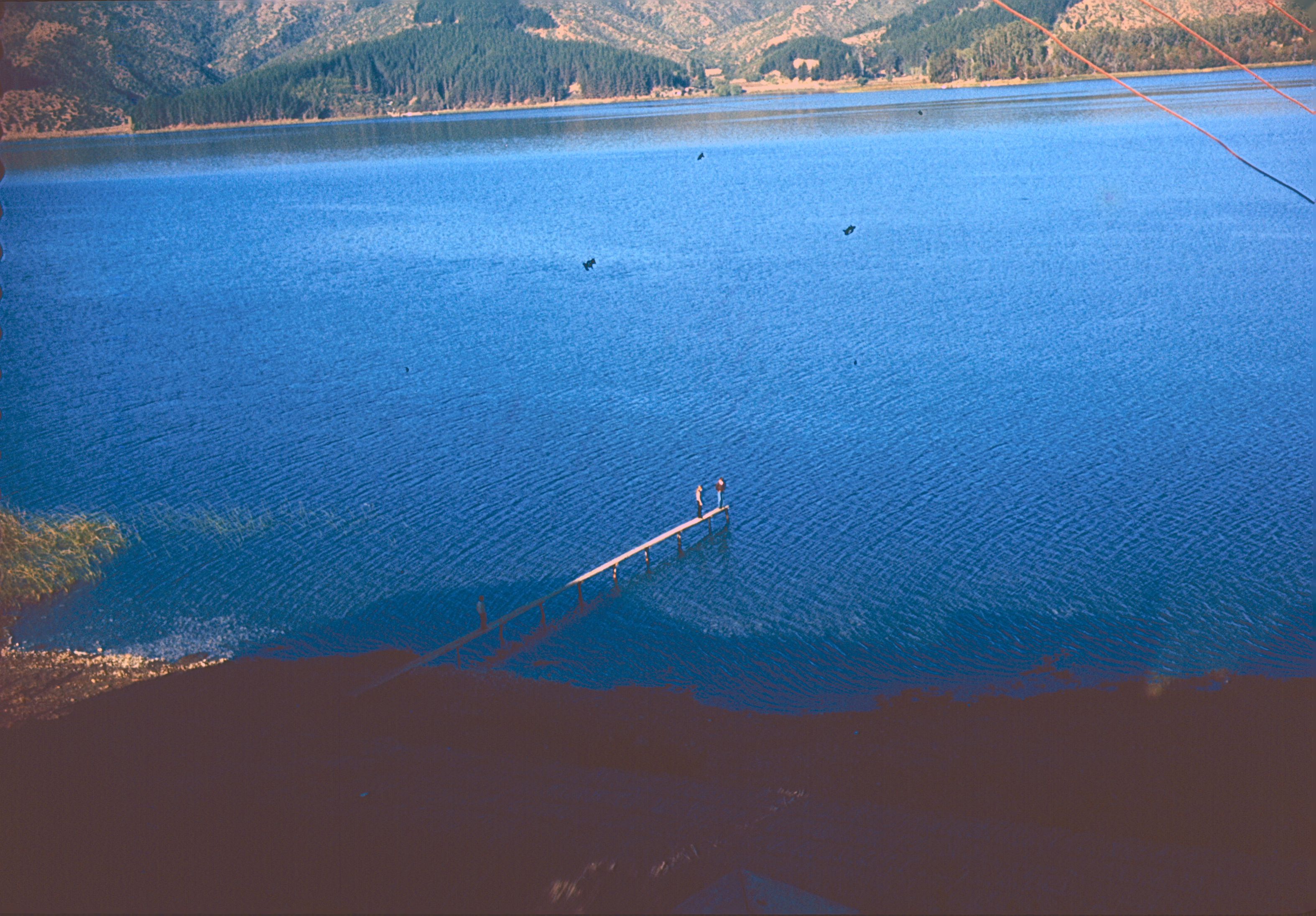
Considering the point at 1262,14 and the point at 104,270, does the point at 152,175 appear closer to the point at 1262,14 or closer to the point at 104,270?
the point at 104,270

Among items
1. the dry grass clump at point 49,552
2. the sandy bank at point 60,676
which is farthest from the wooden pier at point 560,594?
the dry grass clump at point 49,552

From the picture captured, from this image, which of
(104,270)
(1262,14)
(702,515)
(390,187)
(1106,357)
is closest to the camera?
(702,515)

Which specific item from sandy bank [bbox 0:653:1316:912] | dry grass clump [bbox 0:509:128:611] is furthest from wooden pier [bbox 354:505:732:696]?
dry grass clump [bbox 0:509:128:611]

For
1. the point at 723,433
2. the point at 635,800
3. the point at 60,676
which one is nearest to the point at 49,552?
the point at 60,676

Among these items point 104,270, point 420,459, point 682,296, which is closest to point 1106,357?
point 682,296

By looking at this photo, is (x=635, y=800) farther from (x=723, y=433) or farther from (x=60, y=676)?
(x=723, y=433)

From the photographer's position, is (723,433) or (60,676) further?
(723,433)
